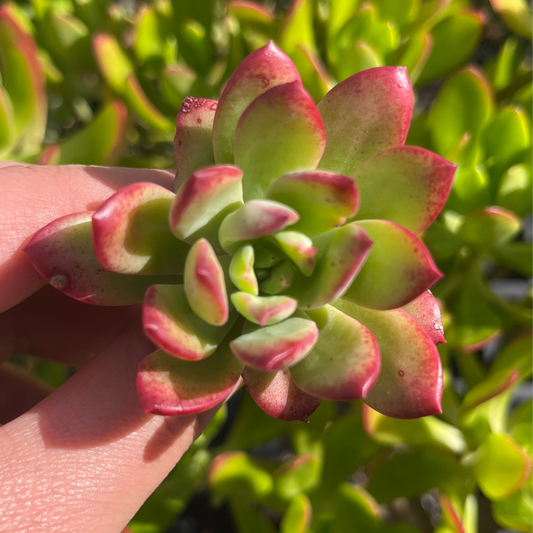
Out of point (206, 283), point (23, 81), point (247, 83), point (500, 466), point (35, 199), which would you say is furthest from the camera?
point (23, 81)

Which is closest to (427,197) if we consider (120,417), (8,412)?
(120,417)

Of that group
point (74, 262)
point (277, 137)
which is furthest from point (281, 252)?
point (74, 262)

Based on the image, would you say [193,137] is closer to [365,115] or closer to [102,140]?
[365,115]

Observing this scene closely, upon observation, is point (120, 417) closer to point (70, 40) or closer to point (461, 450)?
point (461, 450)

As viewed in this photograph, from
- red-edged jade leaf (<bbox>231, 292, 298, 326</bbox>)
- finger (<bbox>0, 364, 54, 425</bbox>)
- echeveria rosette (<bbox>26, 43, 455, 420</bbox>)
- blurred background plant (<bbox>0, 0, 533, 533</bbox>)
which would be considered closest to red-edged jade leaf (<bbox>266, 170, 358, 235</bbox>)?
echeveria rosette (<bbox>26, 43, 455, 420</bbox>)

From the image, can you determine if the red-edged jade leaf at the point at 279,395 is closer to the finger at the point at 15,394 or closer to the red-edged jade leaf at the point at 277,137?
the red-edged jade leaf at the point at 277,137

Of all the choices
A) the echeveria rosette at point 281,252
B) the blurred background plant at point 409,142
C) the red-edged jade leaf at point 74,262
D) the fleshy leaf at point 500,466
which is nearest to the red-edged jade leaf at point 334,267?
the echeveria rosette at point 281,252
